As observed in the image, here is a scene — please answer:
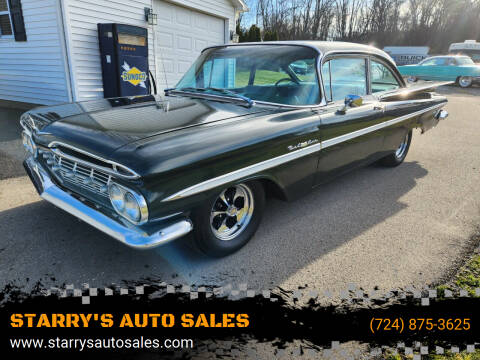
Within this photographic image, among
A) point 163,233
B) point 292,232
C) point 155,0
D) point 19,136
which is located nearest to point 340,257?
point 292,232

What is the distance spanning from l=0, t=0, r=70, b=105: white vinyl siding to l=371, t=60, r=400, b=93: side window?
19.8ft

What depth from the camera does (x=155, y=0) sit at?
845 cm

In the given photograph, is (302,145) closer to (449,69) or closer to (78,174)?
(78,174)

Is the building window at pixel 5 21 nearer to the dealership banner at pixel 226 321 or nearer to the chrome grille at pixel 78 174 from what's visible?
the chrome grille at pixel 78 174

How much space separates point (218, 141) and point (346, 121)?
61.0 inches

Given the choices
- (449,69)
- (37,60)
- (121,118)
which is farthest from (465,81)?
(121,118)

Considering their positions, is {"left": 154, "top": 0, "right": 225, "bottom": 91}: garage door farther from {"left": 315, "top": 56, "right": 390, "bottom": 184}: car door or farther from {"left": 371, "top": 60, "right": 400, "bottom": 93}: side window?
{"left": 315, "top": 56, "right": 390, "bottom": 184}: car door

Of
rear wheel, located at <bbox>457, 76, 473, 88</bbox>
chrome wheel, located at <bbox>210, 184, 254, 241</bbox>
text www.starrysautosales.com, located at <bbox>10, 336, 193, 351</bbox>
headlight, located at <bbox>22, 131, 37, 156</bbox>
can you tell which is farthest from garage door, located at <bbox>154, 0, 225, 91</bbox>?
rear wheel, located at <bbox>457, 76, 473, 88</bbox>

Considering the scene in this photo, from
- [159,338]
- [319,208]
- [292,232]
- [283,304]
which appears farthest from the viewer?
[319,208]

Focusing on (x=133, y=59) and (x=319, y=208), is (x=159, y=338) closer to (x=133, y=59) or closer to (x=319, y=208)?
(x=319, y=208)

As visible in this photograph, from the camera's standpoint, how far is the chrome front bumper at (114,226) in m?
2.00

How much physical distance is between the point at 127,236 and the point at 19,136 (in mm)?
4834

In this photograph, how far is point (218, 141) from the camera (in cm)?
227

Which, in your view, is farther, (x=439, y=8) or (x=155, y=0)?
(x=439, y=8)
